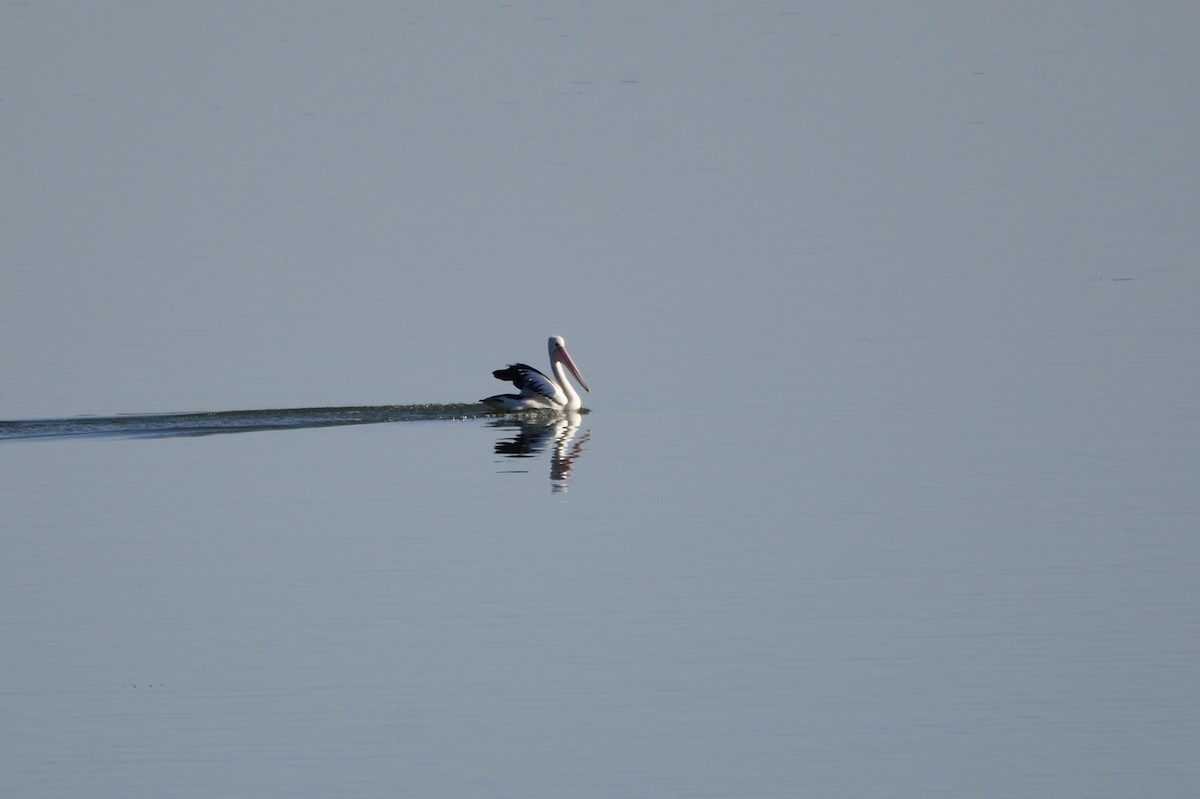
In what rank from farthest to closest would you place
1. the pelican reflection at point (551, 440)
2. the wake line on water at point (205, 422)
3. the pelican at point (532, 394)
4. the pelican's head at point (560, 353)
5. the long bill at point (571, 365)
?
the pelican's head at point (560, 353), the long bill at point (571, 365), the pelican at point (532, 394), the wake line on water at point (205, 422), the pelican reflection at point (551, 440)

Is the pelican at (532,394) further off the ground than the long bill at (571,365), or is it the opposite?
the long bill at (571,365)

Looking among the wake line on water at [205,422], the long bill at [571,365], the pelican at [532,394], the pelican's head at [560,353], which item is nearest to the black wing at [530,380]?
the pelican at [532,394]

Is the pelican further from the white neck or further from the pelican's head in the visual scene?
the pelican's head

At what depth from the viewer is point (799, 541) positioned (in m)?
15.0

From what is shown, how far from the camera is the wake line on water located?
63.2 feet

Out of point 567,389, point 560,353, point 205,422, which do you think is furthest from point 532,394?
point 205,422

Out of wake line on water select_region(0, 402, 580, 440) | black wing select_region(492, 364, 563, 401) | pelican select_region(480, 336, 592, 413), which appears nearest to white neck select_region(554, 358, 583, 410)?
pelican select_region(480, 336, 592, 413)

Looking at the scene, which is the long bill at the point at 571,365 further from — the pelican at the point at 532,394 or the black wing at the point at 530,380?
the black wing at the point at 530,380

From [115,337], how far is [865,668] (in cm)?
1371

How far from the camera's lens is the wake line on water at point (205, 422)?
19266 mm

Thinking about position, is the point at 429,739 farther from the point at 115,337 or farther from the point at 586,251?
the point at 586,251

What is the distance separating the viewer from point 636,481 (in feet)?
57.4

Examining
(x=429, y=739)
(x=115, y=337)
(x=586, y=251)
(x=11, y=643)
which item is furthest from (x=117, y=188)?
(x=429, y=739)

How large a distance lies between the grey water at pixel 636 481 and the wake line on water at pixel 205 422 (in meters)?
0.05
